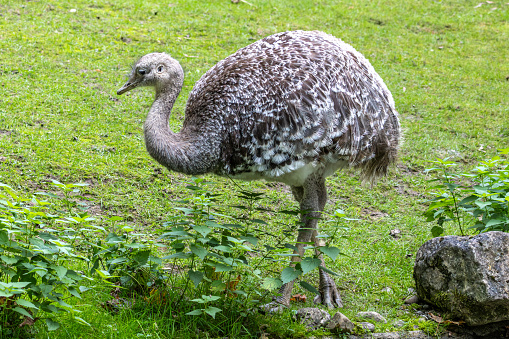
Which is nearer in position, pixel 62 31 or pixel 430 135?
pixel 430 135

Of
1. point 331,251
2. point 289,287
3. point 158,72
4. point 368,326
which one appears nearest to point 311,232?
point 289,287

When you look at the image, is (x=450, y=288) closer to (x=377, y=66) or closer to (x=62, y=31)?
(x=377, y=66)

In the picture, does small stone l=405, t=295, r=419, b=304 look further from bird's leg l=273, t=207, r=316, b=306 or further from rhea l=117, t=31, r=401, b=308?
bird's leg l=273, t=207, r=316, b=306

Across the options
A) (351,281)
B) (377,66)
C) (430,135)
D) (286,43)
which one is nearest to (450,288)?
(351,281)

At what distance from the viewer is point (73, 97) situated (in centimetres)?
855

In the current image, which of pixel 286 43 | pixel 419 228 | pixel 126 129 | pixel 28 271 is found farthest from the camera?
pixel 126 129

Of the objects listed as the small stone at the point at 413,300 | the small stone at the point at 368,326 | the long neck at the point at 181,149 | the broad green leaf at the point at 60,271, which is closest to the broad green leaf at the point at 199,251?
the broad green leaf at the point at 60,271

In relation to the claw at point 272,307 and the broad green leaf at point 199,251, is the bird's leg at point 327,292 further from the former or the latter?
the broad green leaf at point 199,251

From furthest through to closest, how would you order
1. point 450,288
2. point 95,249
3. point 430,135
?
point 430,135, point 450,288, point 95,249

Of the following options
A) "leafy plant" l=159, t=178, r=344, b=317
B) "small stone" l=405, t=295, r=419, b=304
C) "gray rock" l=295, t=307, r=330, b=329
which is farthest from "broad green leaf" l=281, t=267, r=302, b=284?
"small stone" l=405, t=295, r=419, b=304

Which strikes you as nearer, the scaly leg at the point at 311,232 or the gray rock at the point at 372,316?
the gray rock at the point at 372,316

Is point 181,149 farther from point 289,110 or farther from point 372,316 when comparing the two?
point 372,316

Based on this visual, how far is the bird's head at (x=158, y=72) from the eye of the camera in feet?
17.2

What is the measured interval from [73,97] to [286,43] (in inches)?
170
